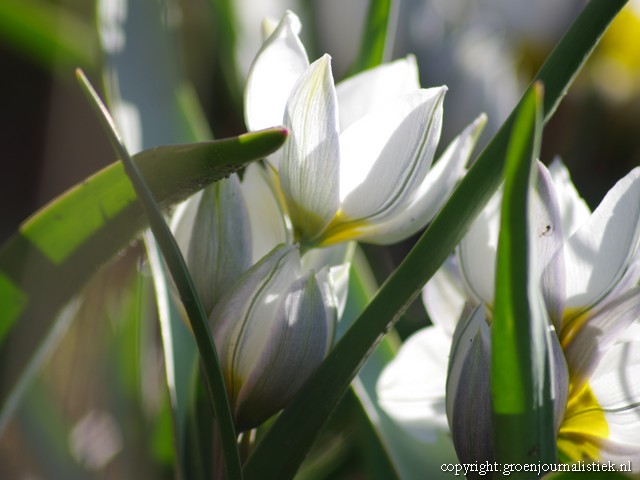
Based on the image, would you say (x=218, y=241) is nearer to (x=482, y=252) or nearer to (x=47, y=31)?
(x=482, y=252)

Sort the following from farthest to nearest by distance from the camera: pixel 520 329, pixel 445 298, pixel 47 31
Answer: pixel 47 31, pixel 445 298, pixel 520 329

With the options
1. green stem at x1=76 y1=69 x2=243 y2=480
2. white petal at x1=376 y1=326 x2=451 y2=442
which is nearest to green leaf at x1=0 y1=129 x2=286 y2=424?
green stem at x1=76 y1=69 x2=243 y2=480

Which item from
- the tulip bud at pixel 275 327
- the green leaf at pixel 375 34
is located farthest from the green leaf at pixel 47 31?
the tulip bud at pixel 275 327

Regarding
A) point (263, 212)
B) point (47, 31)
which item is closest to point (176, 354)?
point (263, 212)

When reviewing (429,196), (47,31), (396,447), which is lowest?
(396,447)

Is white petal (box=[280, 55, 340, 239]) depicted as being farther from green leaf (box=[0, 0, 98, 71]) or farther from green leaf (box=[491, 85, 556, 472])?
green leaf (box=[0, 0, 98, 71])

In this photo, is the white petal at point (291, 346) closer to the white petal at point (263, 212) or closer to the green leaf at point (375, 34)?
the white petal at point (263, 212)

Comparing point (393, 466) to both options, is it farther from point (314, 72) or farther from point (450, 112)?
point (450, 112)
